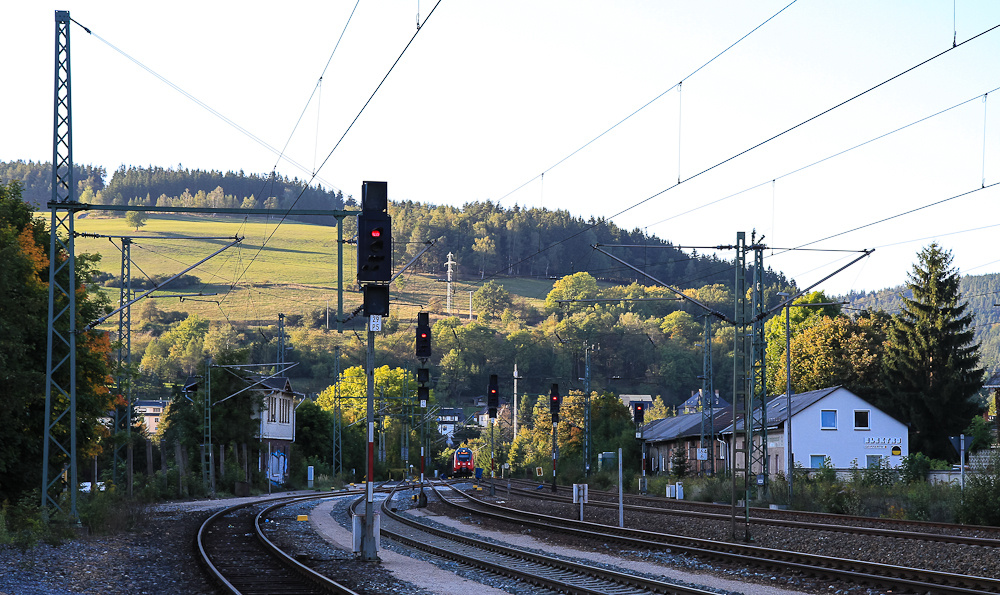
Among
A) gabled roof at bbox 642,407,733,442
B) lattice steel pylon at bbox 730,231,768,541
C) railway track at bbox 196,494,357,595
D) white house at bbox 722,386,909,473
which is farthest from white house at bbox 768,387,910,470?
railway track at bbox 196,494,357,595

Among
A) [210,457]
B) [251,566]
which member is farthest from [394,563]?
[210,457]

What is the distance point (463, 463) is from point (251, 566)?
275ft

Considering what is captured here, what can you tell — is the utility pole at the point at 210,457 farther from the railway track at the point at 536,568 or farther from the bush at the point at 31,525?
the railway track at the point at 536,568

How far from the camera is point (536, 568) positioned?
19.3 m

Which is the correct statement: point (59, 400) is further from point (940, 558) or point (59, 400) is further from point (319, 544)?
point (940, 558)

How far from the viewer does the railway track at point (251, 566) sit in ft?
52.2

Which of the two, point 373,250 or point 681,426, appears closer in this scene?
point 373,250

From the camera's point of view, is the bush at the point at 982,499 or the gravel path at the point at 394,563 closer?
the gravel path at the point at 394,563

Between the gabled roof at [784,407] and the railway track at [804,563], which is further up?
the gabled roof at [784,407]

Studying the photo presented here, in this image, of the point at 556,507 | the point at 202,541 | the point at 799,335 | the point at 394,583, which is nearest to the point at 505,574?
the point at 394,583

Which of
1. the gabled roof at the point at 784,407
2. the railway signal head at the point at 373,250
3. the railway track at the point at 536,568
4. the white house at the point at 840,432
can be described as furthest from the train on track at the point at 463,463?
the railway signal head at the point at 373,250

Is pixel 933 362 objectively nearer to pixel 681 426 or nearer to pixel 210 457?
pixel 681 426

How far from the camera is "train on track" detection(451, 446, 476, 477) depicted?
10181cm

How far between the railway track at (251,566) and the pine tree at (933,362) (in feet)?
165
